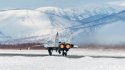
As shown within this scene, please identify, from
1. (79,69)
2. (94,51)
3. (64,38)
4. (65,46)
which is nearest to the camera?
(79,69)

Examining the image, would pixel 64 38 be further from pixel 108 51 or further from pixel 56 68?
pixel 56 68

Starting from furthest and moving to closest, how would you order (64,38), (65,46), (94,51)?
(94,51)
(64,38)
(65,46)

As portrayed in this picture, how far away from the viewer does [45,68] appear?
36406mm

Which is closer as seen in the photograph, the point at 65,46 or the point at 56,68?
the point at 56,68

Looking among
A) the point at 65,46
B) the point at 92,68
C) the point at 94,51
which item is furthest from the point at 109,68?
the point at 94,51

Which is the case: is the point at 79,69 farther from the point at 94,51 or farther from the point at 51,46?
the point at 94,51

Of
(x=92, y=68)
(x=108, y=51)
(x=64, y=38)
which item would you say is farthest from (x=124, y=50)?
(x=92, y=68)

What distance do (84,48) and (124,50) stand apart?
28.1 feet

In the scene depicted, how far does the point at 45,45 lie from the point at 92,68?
35.9 meters

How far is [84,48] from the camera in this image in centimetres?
8469

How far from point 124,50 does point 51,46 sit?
68.0 feet

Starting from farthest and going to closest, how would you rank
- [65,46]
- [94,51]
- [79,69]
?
[94,51] → [65,46] → [79,69]

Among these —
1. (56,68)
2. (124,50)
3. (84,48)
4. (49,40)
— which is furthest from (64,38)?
(56,68)

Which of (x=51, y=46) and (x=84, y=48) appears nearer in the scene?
(x=51, y=46)
